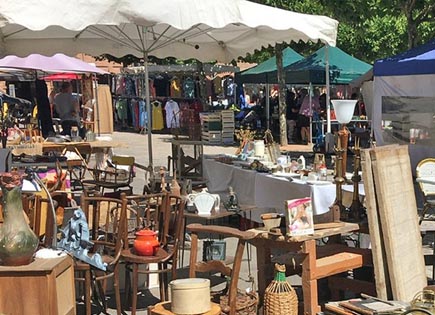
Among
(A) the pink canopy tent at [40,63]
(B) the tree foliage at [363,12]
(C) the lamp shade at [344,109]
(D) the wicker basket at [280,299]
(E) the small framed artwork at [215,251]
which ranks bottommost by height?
(D) the wicker basket at [280,299]

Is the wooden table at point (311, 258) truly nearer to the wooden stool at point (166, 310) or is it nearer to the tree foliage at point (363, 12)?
the wooden stool at point (166, 310)

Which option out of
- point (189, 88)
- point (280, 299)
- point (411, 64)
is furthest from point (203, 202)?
point (189, 88)

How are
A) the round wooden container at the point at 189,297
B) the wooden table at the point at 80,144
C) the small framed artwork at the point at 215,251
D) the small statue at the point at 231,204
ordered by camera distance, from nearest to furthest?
1. the round wooden container at the point at 189,297
2. the small framed artwork at the point at 215,251
3. the small statue at the point at 231,204
4. the wooden table at the point at 80,144

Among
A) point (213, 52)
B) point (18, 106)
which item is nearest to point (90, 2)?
point (213, 52)

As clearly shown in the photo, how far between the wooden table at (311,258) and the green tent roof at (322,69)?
11627 millimetres

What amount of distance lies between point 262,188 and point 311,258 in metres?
2.82

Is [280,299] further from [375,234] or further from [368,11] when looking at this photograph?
[368,11]

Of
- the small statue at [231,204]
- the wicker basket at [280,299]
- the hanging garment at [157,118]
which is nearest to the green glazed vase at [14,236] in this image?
the wicker basket at [280,299]

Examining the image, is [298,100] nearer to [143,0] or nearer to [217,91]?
[217,91]

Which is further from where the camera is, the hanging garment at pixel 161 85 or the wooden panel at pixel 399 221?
the hanging garment at pixel 161 85

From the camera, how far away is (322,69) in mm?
15734

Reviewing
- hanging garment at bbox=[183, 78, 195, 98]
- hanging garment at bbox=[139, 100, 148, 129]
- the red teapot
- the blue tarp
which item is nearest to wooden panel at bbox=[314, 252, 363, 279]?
the red teapot

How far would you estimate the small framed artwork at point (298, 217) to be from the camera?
154 inches

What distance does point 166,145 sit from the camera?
62.5 ft
